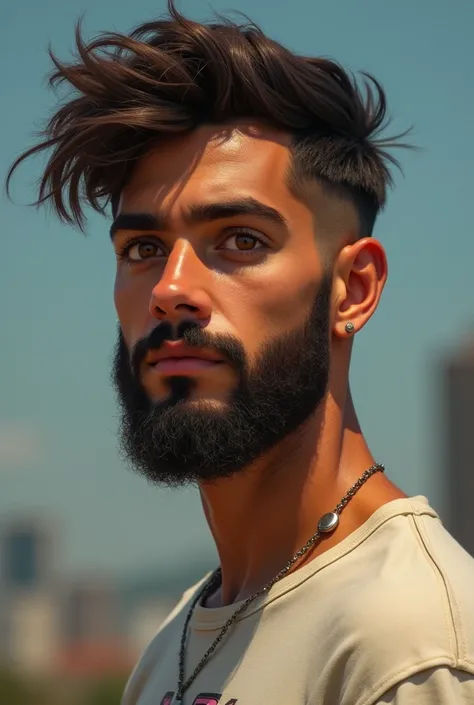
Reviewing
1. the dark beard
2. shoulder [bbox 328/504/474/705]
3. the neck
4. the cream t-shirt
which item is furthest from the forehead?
shoulder [bbox 328/504/474/705]

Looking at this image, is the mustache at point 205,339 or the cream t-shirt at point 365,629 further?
the mustache at point 205,339

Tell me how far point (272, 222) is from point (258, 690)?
127cm

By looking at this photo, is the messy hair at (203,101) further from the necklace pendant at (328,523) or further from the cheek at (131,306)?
the necklace pendant at (328,523)

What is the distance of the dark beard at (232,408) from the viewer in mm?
3984

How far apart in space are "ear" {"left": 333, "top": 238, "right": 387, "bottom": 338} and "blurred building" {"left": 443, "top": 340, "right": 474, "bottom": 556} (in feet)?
352

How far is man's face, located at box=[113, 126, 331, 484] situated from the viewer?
398 centimetres

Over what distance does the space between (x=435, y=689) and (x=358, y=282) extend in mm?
1379

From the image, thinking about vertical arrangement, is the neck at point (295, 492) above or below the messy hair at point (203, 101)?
below

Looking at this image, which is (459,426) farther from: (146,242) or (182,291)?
(182,291)

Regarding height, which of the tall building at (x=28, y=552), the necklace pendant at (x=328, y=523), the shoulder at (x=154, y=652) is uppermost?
Answer: the necklace pendant at (x=328, y=523)

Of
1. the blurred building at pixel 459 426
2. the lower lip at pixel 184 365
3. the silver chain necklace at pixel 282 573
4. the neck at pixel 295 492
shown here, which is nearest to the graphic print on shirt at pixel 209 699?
the silver chain necklace at pixel 282 573

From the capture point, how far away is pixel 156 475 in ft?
13.7

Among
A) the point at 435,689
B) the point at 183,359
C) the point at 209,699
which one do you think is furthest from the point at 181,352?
the point at 435,689

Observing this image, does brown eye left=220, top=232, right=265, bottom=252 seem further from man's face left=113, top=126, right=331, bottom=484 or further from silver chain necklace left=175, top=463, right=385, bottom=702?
silver chain necklace left=175, top=463, right=385, bottom=702
